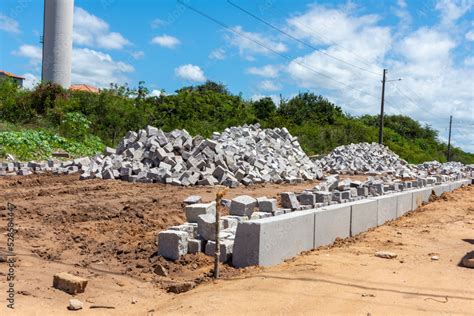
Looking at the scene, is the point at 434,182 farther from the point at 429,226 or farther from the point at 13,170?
the point at 13,170

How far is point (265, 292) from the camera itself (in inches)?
166

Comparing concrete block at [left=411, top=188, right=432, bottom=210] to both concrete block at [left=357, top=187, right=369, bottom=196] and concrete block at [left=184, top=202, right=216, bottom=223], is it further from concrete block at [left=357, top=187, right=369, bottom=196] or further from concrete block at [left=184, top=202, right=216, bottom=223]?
concrete block at [left=184, top=202, right=216, bottom=223]

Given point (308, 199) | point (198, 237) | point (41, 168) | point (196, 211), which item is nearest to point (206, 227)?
point (198, 237)

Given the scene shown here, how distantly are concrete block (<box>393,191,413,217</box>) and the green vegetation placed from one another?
39.7ft

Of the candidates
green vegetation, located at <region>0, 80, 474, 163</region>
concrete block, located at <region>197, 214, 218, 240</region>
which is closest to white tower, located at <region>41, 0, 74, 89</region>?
green vegetation, located at <region>0, 80, 474, 163</region>

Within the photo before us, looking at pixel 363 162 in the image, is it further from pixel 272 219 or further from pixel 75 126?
pixel 272 219

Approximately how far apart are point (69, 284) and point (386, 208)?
636 cm

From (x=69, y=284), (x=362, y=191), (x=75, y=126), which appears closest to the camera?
(x=69, y=284)

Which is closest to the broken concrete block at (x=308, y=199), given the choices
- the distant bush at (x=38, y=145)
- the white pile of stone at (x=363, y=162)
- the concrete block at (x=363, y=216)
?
the concrete block at (x=363, y=216)

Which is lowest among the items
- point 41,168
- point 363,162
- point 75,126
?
point 41,168

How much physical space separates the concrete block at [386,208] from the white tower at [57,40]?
91.1ft

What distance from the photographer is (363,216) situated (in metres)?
7.91

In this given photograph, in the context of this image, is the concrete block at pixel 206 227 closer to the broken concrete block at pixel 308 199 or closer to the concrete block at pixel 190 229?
the concrete block at pixel 190 229

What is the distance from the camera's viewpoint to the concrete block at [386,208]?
342 inches
